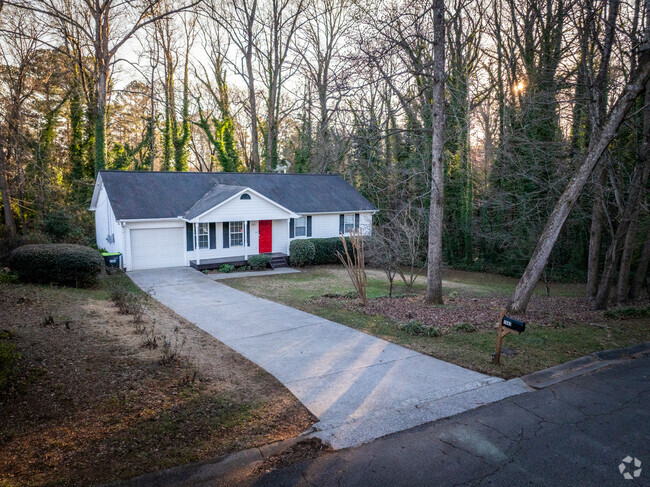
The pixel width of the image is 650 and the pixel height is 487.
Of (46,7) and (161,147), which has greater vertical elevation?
(46,7)

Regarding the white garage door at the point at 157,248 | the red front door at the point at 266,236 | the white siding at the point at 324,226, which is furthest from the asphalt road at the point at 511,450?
the white siding at the point at 324,226

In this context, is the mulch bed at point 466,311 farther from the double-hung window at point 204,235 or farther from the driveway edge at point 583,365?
the double-hung window at point 204,235

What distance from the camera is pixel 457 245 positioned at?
1008 inches

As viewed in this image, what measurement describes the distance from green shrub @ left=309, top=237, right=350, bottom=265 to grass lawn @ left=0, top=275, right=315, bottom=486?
48.7 feet

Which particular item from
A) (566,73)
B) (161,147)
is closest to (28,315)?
(566,73)

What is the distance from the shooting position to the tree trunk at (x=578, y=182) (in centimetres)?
911

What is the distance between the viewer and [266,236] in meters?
21.9

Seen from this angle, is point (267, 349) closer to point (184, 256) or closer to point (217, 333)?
point (217, 333)

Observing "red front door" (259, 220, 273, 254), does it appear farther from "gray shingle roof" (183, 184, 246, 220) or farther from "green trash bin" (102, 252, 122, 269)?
"green trash bin" (102, 252, 122, 269)

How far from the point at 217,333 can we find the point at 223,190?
1304 centimetres

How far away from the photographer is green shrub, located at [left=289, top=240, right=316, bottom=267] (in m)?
21.7

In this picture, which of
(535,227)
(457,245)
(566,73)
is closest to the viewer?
(566,73)

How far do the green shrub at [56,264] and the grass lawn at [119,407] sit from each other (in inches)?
211

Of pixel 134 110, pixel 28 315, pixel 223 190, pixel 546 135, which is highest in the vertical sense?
pixel 134 110
